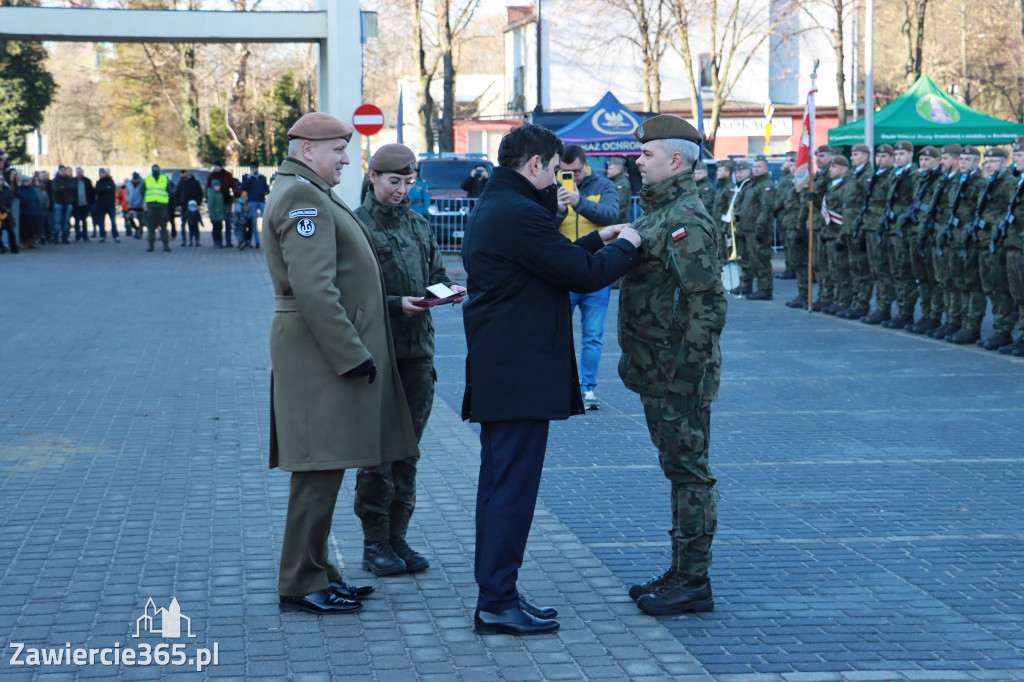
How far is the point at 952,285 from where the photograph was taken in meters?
13.7

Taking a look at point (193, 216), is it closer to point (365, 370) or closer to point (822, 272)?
point (822, 272)

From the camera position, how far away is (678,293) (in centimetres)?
484

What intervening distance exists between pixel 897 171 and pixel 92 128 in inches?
2615

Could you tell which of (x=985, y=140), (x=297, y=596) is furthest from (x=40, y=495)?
(x=985, y=140)

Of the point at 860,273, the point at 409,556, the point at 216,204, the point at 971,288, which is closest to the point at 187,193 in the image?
the point at 216,204

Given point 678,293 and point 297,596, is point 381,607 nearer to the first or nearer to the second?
point 297,596

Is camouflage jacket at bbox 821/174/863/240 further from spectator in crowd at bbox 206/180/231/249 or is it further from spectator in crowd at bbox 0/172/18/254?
spectator in crowd at bbox 0/172/18/254

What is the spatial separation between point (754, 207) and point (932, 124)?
8.24m

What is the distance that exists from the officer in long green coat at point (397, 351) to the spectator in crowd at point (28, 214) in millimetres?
24052

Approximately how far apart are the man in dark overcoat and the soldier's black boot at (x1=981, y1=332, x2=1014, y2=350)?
935 centimetres

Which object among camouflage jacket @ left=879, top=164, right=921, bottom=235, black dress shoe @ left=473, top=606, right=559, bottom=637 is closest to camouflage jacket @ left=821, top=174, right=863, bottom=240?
camouflage jacket @ left=879, top=164, right=921, bottom=235

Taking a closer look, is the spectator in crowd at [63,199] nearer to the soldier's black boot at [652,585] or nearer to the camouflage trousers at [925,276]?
the camouflage trousers at [925,276]

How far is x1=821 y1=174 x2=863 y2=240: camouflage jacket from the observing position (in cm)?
1585

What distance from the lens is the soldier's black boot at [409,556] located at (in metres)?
5.51
